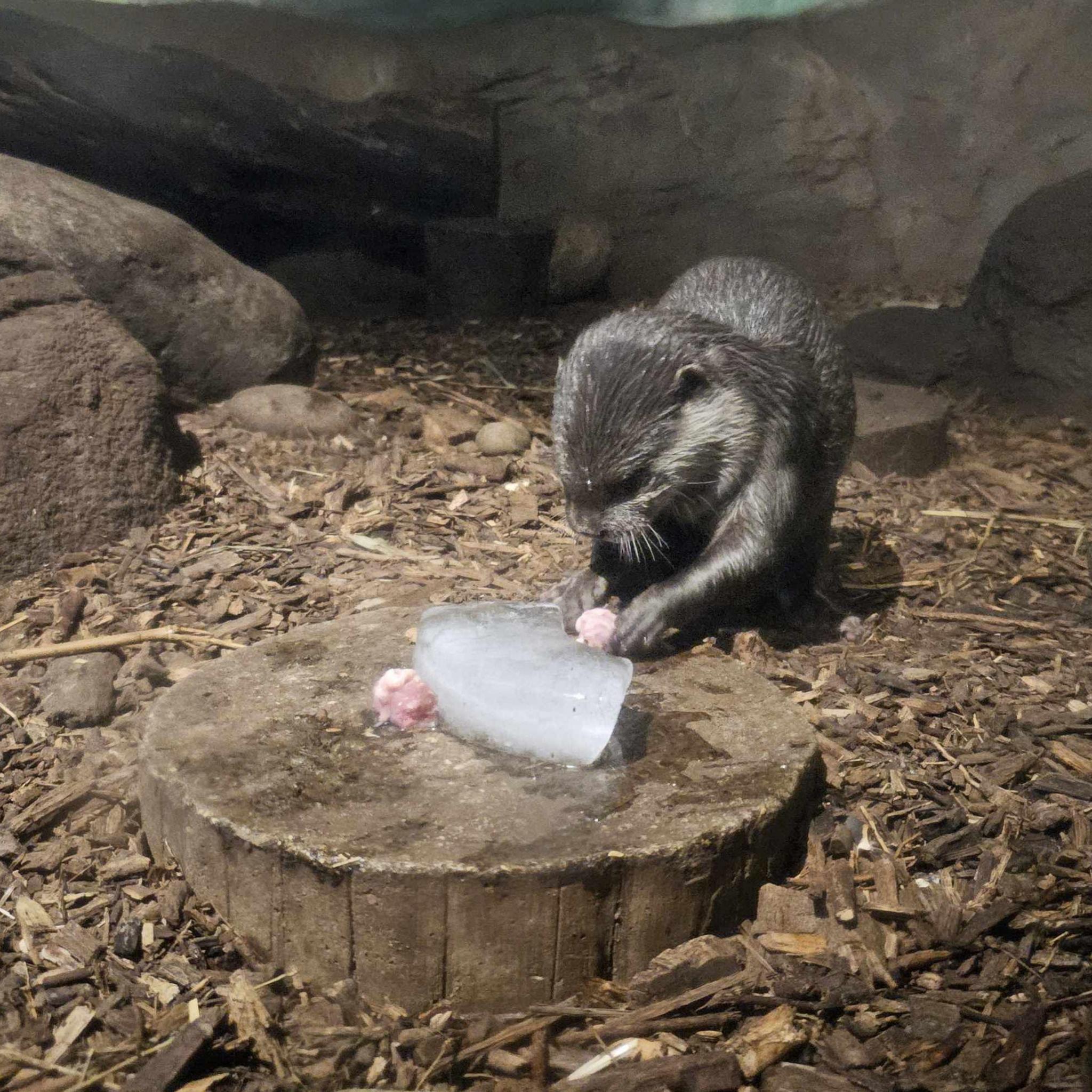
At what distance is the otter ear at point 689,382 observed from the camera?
142 inches

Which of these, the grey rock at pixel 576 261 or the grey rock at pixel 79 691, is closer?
the grey rock at pixel 79 691

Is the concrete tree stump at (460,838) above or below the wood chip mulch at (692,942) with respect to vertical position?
above

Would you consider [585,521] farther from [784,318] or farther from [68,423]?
[68,423]

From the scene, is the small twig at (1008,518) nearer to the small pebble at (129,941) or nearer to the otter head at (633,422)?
the otter head at (633,422)

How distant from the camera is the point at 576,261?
329 inches

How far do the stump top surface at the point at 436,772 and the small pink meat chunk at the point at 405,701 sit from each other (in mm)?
33

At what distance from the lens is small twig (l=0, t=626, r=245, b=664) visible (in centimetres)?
396

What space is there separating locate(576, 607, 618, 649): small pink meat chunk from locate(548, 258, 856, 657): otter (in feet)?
0.12

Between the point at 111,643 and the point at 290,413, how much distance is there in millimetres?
1972

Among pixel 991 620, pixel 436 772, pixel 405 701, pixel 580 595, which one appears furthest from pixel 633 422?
pixel 991 620

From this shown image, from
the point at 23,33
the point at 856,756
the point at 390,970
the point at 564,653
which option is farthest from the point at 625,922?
the point at 23,33

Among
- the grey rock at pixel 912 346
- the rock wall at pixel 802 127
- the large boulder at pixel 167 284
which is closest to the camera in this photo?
the large boulder at pixel 167 284

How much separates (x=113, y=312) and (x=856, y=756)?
4.04 metres

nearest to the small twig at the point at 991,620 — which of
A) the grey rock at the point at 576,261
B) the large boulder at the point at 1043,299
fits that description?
the large boulder at the point at 1043,299
